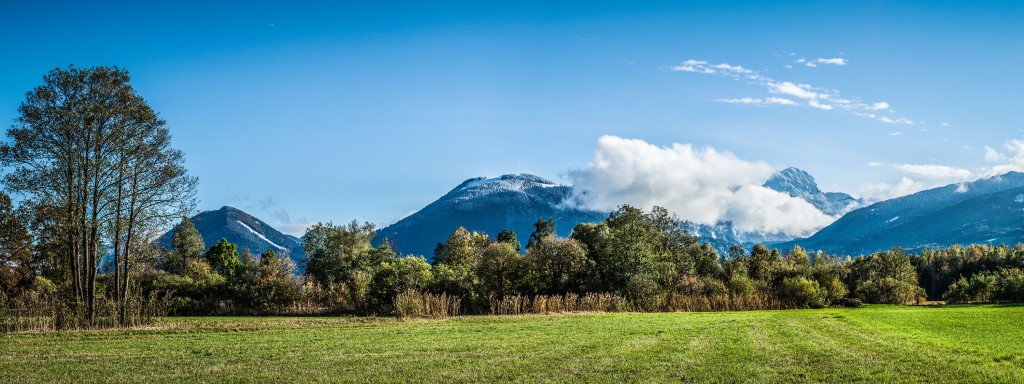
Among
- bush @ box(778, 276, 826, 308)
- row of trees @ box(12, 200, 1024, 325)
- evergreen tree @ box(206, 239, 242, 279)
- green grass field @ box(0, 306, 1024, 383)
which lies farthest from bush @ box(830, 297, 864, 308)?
evergreen tree @ box(206, 239, 242, 279)

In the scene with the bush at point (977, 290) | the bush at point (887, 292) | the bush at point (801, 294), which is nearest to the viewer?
the bush at point (801, 294)

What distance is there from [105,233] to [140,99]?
7274 millimetres

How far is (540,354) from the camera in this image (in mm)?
19062

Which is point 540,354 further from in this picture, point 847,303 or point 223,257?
point 223,257

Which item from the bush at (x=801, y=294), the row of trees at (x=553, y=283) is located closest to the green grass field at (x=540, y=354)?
the row of trees at (x=553, y=283)

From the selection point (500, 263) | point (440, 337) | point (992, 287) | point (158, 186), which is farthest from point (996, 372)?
point (992, 287)

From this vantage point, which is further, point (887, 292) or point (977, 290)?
point (887, 292)

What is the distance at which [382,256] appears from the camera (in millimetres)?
67625

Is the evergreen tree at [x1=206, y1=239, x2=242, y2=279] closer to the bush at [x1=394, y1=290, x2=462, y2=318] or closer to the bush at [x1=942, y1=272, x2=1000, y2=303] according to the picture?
the bush at [x1=394, y1=290, x2=462, y2=318]

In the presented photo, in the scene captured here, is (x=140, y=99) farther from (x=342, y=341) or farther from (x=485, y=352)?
(x=485, y=352)

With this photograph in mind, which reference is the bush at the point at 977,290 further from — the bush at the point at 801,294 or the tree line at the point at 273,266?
the bush at the point at 801,294

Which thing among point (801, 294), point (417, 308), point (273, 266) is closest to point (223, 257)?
point (273, 266)

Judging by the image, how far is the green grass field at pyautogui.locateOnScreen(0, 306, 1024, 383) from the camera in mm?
15344

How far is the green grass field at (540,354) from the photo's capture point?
604 inches
